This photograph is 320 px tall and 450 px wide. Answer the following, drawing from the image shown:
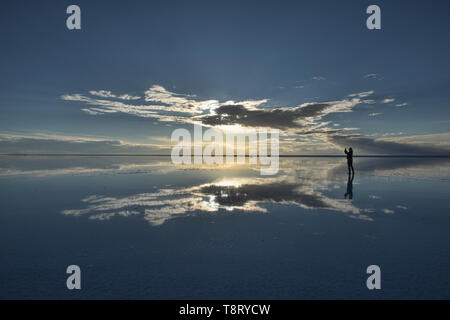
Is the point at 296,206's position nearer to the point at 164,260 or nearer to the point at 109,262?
the point at 164,260

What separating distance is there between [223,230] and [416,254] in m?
5.22

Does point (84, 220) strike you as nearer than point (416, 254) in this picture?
No

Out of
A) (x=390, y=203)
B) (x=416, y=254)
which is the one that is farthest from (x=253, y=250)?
(x=390, y=203)

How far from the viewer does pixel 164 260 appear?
233 inches

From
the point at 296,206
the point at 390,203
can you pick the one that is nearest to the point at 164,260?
the point at 296,206

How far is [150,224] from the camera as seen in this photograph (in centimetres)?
879

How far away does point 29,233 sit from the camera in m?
7.83

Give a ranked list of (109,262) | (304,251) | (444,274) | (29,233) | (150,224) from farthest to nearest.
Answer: (150,224), (29,233), (304,251), (109,262), (444,274)

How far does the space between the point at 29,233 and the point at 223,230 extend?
620 cm

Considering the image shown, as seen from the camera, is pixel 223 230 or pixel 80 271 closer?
pixel 80 271
